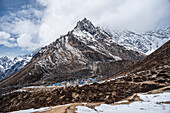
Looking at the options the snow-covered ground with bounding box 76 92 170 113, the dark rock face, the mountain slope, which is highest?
the mountain slope

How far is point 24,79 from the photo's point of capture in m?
194

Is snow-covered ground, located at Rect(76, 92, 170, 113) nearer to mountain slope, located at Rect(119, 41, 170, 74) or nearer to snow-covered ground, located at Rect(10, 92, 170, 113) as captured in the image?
snow-covered ground, located at Rect(10, 92, 170, 113)

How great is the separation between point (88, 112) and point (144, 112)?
22.8ft

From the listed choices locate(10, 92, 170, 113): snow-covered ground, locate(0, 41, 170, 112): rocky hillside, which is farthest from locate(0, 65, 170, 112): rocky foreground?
locate(10, 92, 170, 113): snow-covered ground

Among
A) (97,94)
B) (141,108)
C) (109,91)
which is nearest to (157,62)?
(109,91)

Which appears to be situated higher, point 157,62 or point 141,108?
point 157,62

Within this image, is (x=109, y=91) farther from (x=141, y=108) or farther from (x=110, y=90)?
(x=141, y=108)

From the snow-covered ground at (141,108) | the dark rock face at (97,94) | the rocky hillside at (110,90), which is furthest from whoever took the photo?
the rocky hillside at (110,90)

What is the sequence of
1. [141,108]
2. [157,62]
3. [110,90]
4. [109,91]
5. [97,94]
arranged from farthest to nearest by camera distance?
[157,62] < [110,90] < [109,91] < [97,94] < [141,108]

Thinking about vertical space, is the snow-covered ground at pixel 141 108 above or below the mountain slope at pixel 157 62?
below

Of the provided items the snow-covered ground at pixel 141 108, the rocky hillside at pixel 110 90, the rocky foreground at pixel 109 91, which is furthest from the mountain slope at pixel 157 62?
the snow-covered ground at pixel 141 108

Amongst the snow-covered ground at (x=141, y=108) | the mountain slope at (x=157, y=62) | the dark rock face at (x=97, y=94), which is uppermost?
the mountain slope at (x=157, y=62)

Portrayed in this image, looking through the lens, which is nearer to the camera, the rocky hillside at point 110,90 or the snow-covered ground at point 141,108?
the snow-covered ground at point 141,108

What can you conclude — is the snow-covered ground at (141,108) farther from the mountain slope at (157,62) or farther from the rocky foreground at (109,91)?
the mountain slope at (157,62)
